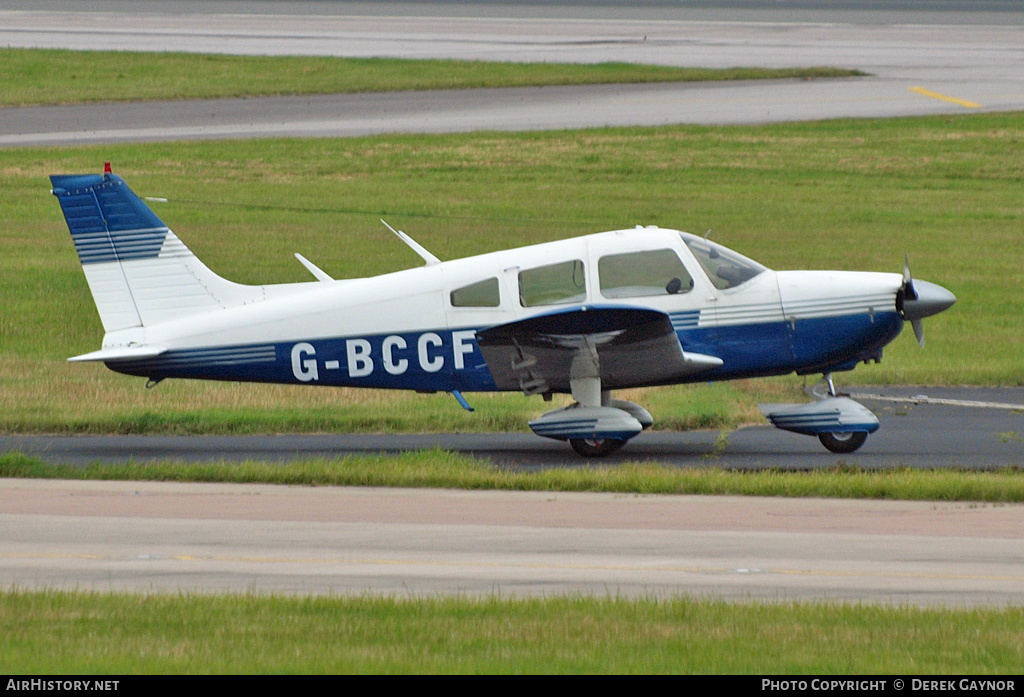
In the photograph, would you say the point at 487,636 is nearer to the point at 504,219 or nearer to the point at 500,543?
the point at 500,543

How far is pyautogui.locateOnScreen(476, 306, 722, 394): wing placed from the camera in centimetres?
1363

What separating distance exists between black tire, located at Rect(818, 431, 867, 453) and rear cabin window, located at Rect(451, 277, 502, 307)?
3.55m

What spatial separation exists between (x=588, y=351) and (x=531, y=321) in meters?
0.85

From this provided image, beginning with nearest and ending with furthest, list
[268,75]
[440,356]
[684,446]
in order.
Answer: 1. [440,356]
2. [684,446]
3. [268,75]

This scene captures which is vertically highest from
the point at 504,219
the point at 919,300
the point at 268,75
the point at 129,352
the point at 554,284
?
the point at 268,75

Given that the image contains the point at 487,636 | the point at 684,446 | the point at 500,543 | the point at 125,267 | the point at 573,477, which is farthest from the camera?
the point at 684,446

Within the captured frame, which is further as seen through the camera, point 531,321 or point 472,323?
point 472,323

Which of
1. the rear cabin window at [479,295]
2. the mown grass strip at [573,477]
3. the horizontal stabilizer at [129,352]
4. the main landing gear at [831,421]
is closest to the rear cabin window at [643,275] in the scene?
the rear cabin window at [479,295]

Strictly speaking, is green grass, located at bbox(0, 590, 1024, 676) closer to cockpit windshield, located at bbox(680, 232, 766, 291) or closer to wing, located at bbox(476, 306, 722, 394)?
wing, located at bbox(476, 306, 722, 394)

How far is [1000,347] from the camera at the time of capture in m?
20.7

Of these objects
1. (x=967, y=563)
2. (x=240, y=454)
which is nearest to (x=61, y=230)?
(x=240, y=454)

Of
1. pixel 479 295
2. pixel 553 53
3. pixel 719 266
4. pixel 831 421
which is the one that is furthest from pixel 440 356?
pixel 553 53

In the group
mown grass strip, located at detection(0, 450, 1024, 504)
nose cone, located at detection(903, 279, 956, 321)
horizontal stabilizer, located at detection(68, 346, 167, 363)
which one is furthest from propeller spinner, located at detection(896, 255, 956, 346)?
horizontal stabilizer, located at detection(68, 346, 167, 363)

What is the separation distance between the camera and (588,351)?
1419cm
